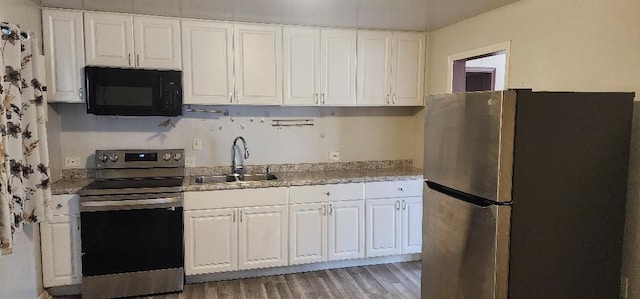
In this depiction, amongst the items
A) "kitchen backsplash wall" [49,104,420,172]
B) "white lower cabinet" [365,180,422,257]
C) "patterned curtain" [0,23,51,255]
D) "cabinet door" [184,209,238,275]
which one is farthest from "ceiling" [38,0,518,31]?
"cabinet door" [184,209,238,275]

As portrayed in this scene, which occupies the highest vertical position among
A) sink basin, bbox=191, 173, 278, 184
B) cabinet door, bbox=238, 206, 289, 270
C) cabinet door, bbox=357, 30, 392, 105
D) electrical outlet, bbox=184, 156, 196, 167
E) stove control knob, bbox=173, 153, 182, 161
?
cabinet door, bbox=357, 30, 392, 105

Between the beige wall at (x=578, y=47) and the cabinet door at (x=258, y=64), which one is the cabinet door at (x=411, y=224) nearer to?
the beige wall at (x=578, y=47)

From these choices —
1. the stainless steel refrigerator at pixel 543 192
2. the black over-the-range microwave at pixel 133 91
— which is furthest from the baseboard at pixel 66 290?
the stainless steel refrigerator at pixel 543 192

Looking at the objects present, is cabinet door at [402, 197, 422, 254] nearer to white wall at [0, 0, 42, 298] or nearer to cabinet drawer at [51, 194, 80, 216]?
cabinet drawer at [51, 194, 80, 216]

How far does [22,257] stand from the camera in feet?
8.74

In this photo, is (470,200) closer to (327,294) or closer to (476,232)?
(476,232)

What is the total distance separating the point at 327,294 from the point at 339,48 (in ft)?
7.11

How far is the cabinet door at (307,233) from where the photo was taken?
349 centimetres

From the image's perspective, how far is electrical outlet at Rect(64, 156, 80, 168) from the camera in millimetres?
3438

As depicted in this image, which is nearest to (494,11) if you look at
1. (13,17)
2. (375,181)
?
(375,181)

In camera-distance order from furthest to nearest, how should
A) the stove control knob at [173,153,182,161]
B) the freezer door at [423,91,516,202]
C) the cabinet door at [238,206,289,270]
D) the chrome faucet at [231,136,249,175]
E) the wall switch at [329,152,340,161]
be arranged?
the wall switch at [329,152,340,161]
the chrome faucet at [231,136,249,175]
the stove control knob at [173,153,182,161]
the cabinet door at [238,206,289,270]
the freezer door at [423,91,516,202]

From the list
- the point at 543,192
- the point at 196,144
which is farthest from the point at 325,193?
the point at 543,192

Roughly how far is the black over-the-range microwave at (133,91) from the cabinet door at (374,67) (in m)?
1.65

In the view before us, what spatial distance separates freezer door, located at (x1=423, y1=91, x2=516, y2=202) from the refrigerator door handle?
0.03m
